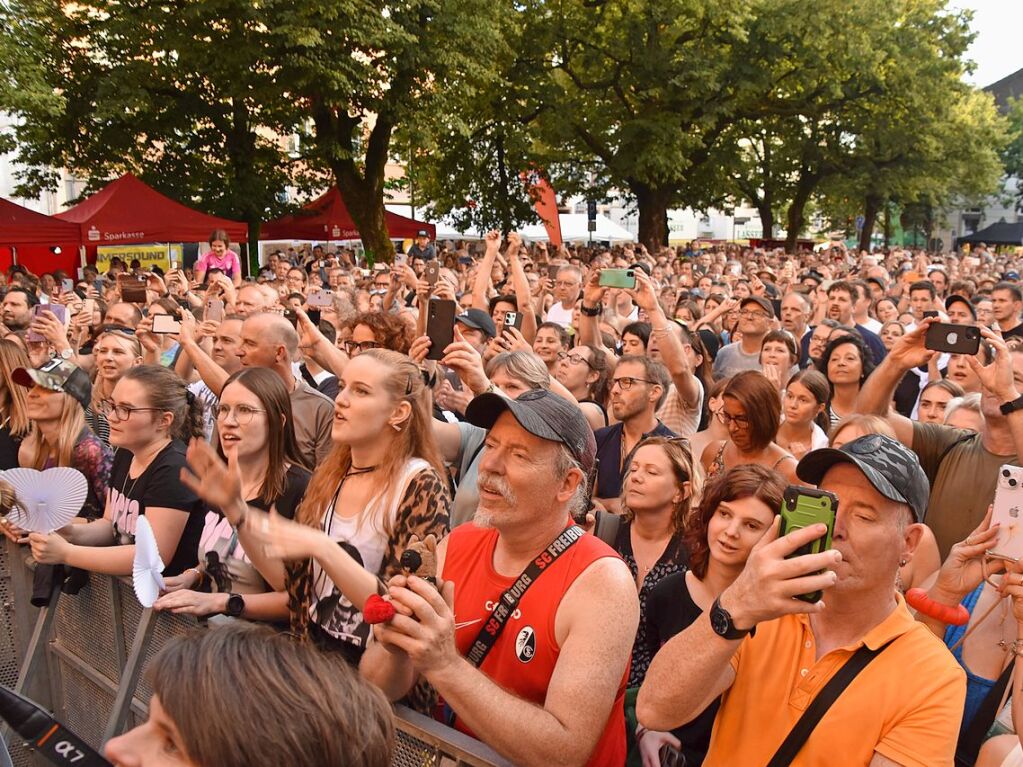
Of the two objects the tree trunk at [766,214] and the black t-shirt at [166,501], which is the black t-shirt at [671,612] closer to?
the black t-shirt at [166,501]

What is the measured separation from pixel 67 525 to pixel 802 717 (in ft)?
9.39

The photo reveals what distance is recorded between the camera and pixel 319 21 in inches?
752

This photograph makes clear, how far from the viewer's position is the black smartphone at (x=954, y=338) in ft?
13.5

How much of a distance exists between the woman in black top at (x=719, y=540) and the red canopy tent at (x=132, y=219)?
1462cm

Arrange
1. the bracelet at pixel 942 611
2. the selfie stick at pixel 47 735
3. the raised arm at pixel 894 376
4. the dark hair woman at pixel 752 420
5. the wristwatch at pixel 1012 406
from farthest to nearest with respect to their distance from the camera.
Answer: the raised arm at pixel 894 376
the dark hair woman at pixel 752 420
the wristwatch at pixel 1012 406
the bracelet at pixel 942 611
the selfie stick at pixel 47 735

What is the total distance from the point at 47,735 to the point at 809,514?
1551 millimetres

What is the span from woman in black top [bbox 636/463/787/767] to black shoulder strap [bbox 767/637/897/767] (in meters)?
0.74

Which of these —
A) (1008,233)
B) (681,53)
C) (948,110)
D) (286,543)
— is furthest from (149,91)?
(1008,233)

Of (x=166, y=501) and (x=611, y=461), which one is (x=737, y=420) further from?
(x=166, y=501)

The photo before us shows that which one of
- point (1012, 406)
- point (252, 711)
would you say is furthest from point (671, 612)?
point (1012, 406)

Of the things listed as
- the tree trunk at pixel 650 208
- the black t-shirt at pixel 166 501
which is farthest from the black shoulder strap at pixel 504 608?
the tree trunk at pixel 650 208

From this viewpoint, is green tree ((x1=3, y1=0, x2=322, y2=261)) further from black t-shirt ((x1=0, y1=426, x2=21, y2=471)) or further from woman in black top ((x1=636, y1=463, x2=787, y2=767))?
woman in black top ((x1=636, y1=463, x2=787, y2=767))

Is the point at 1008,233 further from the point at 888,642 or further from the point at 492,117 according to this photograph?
the point at 888,642

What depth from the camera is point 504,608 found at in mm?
2271
